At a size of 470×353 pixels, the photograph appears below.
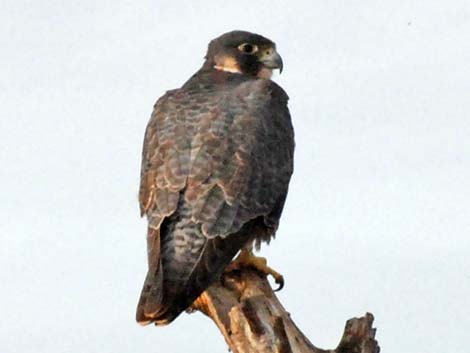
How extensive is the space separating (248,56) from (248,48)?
87 mm

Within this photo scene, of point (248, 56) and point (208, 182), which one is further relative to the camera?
point (248, 56)

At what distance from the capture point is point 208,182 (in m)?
12.7

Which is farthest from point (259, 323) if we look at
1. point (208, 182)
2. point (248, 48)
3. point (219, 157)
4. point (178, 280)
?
point (248, 48)

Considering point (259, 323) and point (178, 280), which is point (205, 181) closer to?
point (178, 280)

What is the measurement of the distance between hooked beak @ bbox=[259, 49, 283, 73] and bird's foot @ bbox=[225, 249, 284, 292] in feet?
8.22

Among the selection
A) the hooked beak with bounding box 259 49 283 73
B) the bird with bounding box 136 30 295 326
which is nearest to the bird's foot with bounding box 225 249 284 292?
the bird with bounding box 136 30 295 326

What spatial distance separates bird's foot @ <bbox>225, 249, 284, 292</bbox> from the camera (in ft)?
42.6

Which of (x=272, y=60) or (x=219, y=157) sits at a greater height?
(x=272, y=60)

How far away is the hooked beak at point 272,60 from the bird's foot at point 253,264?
98.6 inches

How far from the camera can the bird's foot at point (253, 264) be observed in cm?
1298

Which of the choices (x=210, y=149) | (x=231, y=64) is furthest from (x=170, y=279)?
(x=231, y=64)

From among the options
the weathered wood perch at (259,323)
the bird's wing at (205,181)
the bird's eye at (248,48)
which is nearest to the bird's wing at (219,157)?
the bird's wing at (205,181)

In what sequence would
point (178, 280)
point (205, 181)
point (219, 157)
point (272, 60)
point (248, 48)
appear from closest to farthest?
point (178, 280) → point (205, 181) → point (219, 157) → point (272, 60) → point (248, 48)

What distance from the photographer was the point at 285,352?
35.2 feet
